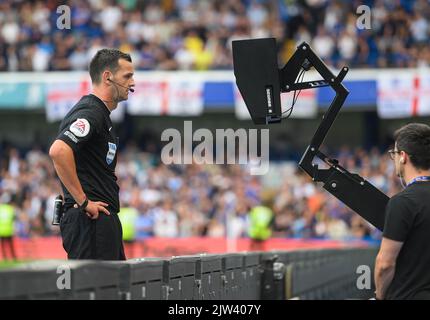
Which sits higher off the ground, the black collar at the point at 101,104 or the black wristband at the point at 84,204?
the black collar at the point at 101,104

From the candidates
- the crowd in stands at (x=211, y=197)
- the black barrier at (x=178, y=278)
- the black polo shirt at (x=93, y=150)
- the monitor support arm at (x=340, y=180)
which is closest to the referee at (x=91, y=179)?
the black polo shirt at (x=93, y=150)

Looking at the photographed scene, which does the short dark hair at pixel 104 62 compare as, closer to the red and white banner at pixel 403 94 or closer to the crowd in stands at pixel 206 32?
the red and white banner at pixel 403 94

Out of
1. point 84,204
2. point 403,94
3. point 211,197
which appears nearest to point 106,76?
point 84,204

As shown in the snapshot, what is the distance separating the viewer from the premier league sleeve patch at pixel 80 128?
7.45 metres

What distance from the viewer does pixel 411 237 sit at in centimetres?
586

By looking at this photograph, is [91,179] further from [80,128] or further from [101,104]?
[101,104]

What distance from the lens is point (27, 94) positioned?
28.1 m

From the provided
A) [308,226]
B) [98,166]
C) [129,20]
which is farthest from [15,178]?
[98,166]

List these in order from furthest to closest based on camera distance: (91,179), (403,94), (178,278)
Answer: (403,94) → (91,179) → (178,278)

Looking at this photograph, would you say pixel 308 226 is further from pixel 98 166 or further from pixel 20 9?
pixel 98 166

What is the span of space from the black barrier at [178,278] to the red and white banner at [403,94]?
1008 centimetres

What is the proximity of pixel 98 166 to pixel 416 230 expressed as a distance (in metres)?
2.64

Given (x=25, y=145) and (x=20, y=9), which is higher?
(x=20, y=9)

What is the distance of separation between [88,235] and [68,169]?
528 mm
